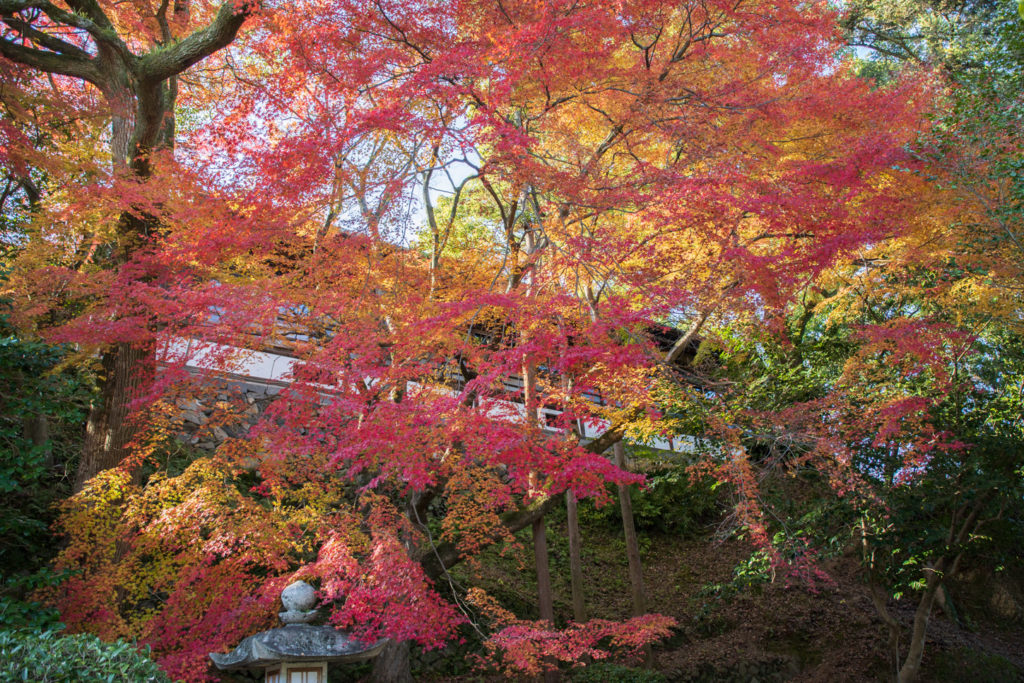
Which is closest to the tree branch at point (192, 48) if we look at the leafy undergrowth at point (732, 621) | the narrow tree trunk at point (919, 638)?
the leafy undergrowth at point (732, 621)

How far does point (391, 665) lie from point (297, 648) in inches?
172

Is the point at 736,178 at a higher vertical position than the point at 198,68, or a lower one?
lower

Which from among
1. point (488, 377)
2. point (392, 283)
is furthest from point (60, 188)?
point (488, 377)

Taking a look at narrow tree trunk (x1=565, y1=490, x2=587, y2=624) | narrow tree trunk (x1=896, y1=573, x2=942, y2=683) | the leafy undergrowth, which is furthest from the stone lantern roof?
narrow tree trunk (x1=896, y1=573, x2=942, y2=683)

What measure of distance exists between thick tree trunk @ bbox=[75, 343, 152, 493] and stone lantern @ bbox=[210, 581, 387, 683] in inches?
132

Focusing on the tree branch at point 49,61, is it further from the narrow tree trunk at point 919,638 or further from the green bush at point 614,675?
the narrow tree trunk at point 919,638

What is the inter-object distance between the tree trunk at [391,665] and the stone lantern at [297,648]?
151 inches

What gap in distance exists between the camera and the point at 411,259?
9.11 meters

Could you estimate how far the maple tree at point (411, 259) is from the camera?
732cm

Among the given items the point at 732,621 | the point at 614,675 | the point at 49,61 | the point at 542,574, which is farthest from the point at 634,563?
the point at 49,61

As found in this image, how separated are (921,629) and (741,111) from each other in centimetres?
764

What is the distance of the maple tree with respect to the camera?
7320mm

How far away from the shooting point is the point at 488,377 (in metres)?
7.45

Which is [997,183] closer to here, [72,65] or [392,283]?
[392,283]
